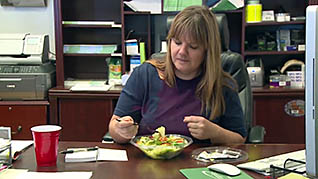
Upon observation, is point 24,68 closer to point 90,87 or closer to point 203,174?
point 90,87

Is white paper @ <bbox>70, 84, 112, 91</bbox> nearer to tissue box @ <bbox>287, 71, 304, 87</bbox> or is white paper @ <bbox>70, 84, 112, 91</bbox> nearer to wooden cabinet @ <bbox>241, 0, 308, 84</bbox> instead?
wooden cabinet @ <bbox>241, 0, 308, 84</bbox>

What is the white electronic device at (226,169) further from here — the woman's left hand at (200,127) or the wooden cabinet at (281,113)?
the wooden cabinet at (281,113)

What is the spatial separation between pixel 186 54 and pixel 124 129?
0.42 m

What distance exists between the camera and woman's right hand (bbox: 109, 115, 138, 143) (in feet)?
5.18

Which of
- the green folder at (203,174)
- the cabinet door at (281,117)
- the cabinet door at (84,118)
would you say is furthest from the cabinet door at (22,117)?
the green folder at (203,174)

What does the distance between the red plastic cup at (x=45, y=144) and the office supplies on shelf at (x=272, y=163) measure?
617 millimetres

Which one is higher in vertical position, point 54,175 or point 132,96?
point 132,96

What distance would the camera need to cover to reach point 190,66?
1.81m

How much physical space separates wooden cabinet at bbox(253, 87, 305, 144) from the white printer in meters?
1.58

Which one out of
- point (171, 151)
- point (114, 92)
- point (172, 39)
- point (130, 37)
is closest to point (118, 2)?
point (130, 37)

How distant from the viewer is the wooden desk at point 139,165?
134 centimetres

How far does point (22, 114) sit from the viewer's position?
3.21 meters

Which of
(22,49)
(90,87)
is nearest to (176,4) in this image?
(90,87)

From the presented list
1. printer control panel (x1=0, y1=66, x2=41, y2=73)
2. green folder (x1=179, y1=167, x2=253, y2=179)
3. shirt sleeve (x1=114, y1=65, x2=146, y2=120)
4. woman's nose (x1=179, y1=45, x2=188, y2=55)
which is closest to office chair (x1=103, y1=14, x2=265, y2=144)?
shirt sleeve (x1=114, y1=65, x2=146, y2=120)
